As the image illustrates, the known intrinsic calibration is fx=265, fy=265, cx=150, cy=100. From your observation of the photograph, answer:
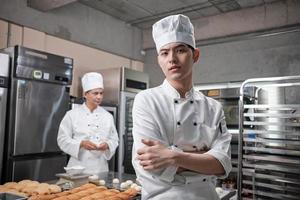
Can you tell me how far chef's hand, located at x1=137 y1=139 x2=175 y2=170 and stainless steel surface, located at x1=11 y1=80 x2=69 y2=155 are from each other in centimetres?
220

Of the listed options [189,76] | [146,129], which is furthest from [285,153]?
[146,129]

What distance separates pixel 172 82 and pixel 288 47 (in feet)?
11.0

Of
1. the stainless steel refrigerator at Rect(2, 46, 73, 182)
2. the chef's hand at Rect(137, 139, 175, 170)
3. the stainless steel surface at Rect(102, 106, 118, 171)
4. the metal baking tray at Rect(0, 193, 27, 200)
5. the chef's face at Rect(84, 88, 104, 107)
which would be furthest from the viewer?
the stainless steel surface at Rect(102, 106, 118, 171)

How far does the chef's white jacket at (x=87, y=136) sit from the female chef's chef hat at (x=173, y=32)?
5.52 ft

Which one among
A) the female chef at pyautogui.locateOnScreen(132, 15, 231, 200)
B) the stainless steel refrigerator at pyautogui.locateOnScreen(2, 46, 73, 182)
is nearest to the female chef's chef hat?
the female chef at pyautogui.locateOnScreen(132, 15, 231, 200)

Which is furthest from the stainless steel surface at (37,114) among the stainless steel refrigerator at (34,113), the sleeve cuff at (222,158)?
the sleeve cuff at (222,158)

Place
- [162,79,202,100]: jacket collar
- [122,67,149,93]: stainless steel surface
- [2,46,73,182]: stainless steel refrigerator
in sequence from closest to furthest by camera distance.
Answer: [162,79,202,100]: jacket collar < [2,46,73,182]: stainless steel refrigerator < [122,67,149,93]: stainless steel surface

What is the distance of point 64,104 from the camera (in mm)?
3256

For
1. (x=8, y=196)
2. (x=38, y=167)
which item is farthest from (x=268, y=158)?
(x=38, y=167)

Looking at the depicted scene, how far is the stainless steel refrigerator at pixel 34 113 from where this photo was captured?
2742 mm

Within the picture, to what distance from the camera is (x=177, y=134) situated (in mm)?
1156

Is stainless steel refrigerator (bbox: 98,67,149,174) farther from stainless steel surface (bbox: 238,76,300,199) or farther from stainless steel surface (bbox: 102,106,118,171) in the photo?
stainless steel surface (bbox: 238,76,300,199)

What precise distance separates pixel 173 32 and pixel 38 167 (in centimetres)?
246

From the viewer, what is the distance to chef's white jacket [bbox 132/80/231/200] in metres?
1.11
